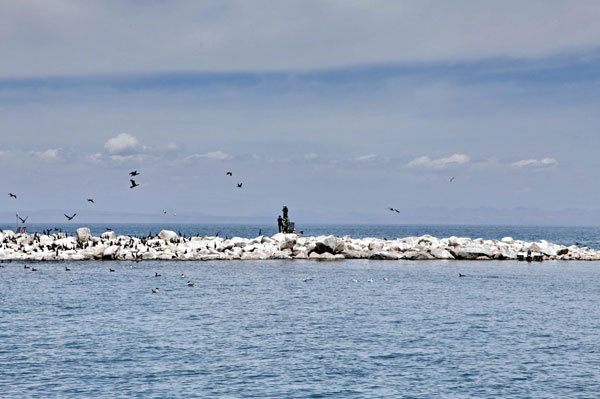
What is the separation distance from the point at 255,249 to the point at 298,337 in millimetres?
41948

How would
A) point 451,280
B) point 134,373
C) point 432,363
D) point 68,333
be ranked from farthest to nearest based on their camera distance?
point 451,280 < point 68,333 < point 432,363 < point 134,373

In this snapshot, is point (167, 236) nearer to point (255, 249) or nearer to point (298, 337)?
point (255, 249)

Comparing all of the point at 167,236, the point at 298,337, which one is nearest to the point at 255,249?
the point at 167,236

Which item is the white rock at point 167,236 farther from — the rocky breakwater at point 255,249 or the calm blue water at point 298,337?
the calm blue water at point 298,337

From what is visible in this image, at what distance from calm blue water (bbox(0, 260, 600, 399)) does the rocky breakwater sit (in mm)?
16328

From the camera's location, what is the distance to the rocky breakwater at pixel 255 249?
69.2 m

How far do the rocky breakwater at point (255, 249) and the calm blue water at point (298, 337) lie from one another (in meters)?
16.3

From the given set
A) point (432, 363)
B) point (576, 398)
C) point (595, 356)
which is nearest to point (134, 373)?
point (432, 363)

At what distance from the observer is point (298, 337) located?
29.6 metres

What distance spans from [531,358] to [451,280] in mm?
26485

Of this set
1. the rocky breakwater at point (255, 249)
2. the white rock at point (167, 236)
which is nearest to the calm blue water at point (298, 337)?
the rocky breakwater at point (255, 249)

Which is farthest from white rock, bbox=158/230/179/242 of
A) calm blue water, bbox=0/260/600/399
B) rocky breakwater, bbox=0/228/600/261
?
calm blue water, bbox=0/260/600/399

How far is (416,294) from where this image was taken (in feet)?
143

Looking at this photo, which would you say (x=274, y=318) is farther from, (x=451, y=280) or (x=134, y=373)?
(x=451, y=280)
